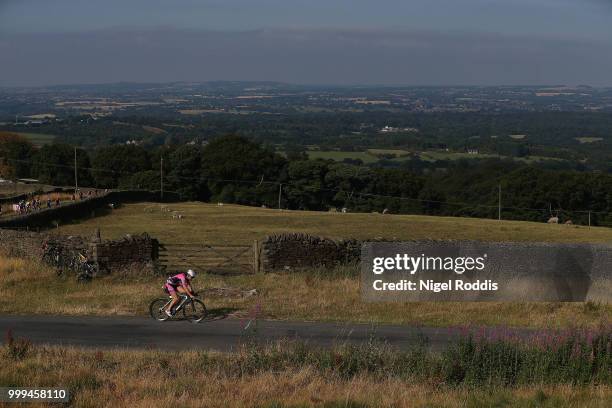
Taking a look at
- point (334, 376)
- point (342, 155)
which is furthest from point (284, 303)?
point (342, 155)

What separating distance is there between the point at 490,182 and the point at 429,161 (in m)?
72.4

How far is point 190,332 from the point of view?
59.1 ft

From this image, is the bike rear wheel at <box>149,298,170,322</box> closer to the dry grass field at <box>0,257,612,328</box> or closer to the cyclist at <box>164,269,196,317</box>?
the cyclist at <box>164,269,196,317</box>

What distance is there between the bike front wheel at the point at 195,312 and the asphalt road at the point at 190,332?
1.03 feet

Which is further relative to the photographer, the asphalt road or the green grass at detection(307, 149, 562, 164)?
the green grass at detection(307, 149, 562, 164)

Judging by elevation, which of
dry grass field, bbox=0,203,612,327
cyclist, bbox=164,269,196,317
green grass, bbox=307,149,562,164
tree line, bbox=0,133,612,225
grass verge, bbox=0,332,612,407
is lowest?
green grass, bbox=307,149,562,164

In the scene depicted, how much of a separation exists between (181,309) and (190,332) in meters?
1.90

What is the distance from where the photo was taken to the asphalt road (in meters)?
16.6

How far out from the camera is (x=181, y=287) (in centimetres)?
1920

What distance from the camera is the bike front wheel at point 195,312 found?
63.4 ft

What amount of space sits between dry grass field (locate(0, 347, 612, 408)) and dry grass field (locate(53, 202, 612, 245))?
1196 inches

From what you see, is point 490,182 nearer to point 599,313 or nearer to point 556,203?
point 556,203

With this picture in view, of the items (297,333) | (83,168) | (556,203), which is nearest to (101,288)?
(297,333)

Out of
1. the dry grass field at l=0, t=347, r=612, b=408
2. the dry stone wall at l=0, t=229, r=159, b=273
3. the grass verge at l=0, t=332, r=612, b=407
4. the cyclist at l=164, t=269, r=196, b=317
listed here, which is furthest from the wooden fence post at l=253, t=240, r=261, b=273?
the dry grass field at l=0, t=347, r=612, b=408
